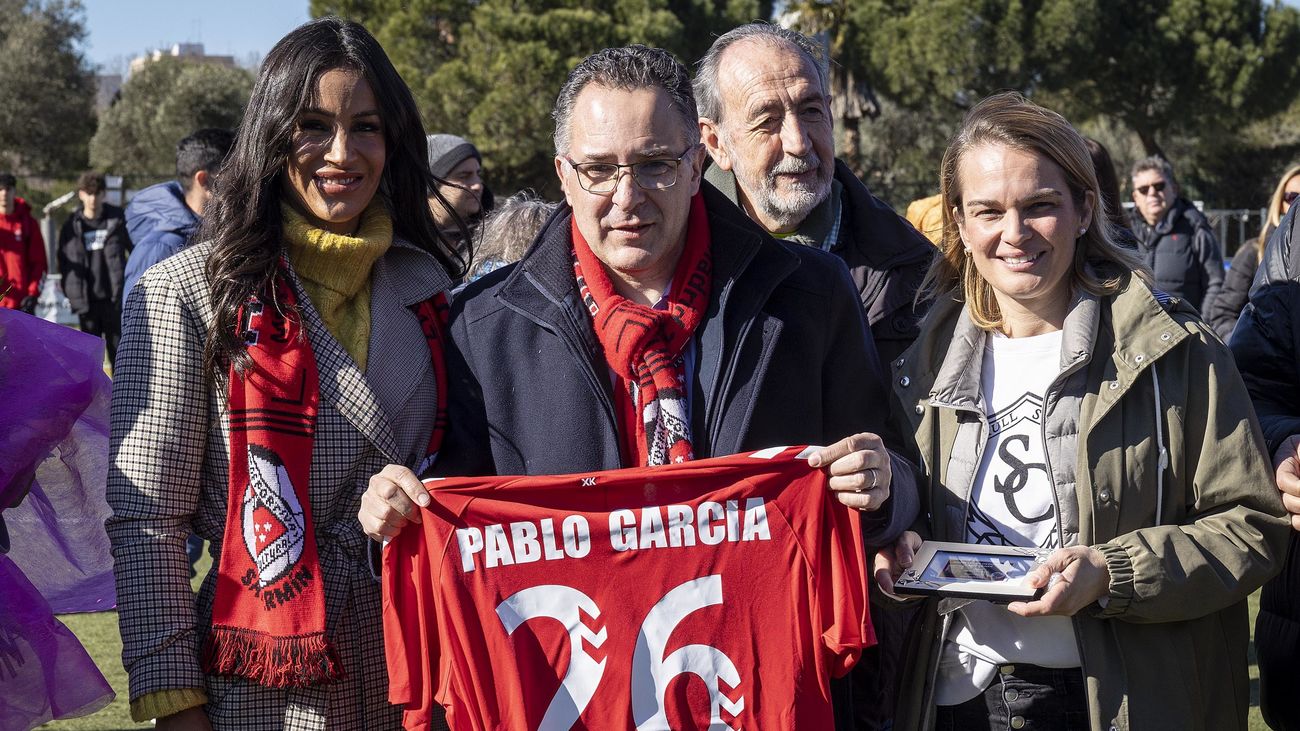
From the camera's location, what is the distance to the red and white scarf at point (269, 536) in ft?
9.04

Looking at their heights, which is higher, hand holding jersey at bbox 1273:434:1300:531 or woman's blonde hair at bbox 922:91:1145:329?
woman's blonde hair at bbox 922:91:1145:329

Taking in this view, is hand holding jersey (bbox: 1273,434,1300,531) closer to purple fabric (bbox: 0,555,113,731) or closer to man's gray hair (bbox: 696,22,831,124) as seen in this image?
man's gray hair (bbox: 696,22,831,124)

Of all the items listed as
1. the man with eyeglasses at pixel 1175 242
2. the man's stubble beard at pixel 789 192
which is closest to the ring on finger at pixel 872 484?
the man's stubble beard at pixel 789 192

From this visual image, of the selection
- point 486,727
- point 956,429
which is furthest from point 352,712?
point 956,429

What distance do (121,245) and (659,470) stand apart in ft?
37.7

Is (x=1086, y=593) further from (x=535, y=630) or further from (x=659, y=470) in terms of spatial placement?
(x=535, y=630)

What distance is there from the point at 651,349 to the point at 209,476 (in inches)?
41.8

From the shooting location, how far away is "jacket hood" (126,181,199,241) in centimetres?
675

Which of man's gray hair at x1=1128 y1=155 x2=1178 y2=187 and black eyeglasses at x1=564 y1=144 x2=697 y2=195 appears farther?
man's gray hair at x1=1128 y1=155 x2=1178 y2=187

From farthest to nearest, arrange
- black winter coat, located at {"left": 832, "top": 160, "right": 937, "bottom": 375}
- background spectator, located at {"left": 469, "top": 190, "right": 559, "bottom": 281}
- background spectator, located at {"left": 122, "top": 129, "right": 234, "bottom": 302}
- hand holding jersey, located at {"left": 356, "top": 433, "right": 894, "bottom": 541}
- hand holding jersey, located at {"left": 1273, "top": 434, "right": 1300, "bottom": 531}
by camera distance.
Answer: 1. background spectator, located at {"left": 122, "top": 129, "right": 234, "bottom": 302}
2. background spectator, located at {"left": 469, "top": 190, "right": 559, "bottom": 281}
3. black winter coat, located at {"left": 832, "top": 160, "right": 937, "bottom": 375}
4. hand holding jersey, located at {"left": 1273, "top": 434, "right": 1300, "bottom": 531}
5. hand holding jersey, located at {"left": 356, "top": 433, "right": 894, "bottom": 541}

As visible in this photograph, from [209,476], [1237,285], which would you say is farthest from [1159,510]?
[1237,285]

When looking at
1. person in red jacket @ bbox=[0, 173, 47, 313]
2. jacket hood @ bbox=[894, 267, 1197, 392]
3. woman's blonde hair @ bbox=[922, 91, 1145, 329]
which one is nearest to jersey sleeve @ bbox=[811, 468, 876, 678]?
jacket hood @ bbox=[894, 267, 1197, 392]

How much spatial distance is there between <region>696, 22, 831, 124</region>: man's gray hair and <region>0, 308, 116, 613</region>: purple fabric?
201 centimetres

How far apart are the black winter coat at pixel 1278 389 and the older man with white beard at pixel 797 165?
93 centimetres
